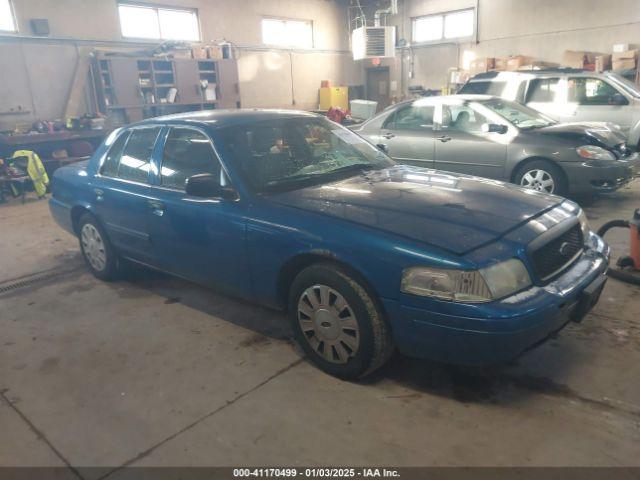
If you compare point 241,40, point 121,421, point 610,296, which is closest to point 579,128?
point 610,296

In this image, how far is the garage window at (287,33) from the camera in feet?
44.7

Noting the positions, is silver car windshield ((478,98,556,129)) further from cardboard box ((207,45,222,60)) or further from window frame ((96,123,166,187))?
cardboard box ((207,45,222,60))

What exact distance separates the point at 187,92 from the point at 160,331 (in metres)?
8.99

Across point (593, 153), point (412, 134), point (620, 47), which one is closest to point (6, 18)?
point (412, 134)

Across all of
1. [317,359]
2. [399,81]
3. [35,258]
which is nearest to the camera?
[317,359]

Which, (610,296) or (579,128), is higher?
(579,128)

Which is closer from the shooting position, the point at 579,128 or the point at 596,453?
the point at 596,453

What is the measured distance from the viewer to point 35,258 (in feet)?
16.4

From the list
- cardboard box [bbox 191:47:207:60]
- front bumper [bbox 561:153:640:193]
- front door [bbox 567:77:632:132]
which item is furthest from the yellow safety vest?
front door [bbox 567:77:632:132]

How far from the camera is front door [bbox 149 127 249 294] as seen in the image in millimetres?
2879

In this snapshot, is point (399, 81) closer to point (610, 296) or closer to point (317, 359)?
point (610, 296)

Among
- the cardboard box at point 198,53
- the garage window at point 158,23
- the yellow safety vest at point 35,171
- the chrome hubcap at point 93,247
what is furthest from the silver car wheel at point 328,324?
the garage window at point 158,23

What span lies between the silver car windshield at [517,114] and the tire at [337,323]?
4249mm

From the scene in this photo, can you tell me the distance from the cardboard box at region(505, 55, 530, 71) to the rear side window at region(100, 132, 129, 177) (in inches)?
405
